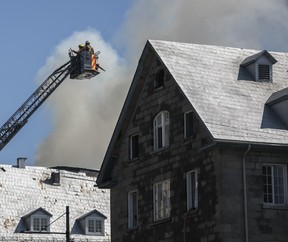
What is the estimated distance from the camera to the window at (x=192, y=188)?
57.4 metres

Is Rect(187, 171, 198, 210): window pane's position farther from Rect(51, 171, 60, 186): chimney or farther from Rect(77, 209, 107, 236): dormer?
Rect(51, 171, 60, 186): chimney

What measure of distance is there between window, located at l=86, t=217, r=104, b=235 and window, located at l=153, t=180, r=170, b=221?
31.4 metres

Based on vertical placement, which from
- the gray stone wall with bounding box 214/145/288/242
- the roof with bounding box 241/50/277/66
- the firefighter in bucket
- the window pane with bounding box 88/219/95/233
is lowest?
the gray stone wall with bounding box 214/145/288/242

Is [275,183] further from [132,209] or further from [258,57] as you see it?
[132,209]

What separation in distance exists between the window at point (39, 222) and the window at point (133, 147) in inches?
1057

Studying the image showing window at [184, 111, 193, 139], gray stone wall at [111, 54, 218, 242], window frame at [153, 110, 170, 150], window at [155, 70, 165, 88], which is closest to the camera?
gray stone wall at [111, 54, 218, 242]

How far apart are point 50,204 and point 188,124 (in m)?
34.0

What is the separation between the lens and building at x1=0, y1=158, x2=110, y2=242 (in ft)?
291

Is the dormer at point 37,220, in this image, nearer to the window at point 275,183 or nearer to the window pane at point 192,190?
the window pane at point 192,190

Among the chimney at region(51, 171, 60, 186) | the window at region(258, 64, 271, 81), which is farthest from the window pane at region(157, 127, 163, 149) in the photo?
the chimney at region(51, 171, 60, 186)

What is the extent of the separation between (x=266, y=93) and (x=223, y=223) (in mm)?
7878

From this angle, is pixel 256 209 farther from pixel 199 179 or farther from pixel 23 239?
pixel 23 239

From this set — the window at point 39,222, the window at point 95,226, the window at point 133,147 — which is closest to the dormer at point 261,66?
the window at point 133,147

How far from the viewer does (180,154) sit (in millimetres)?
58781
